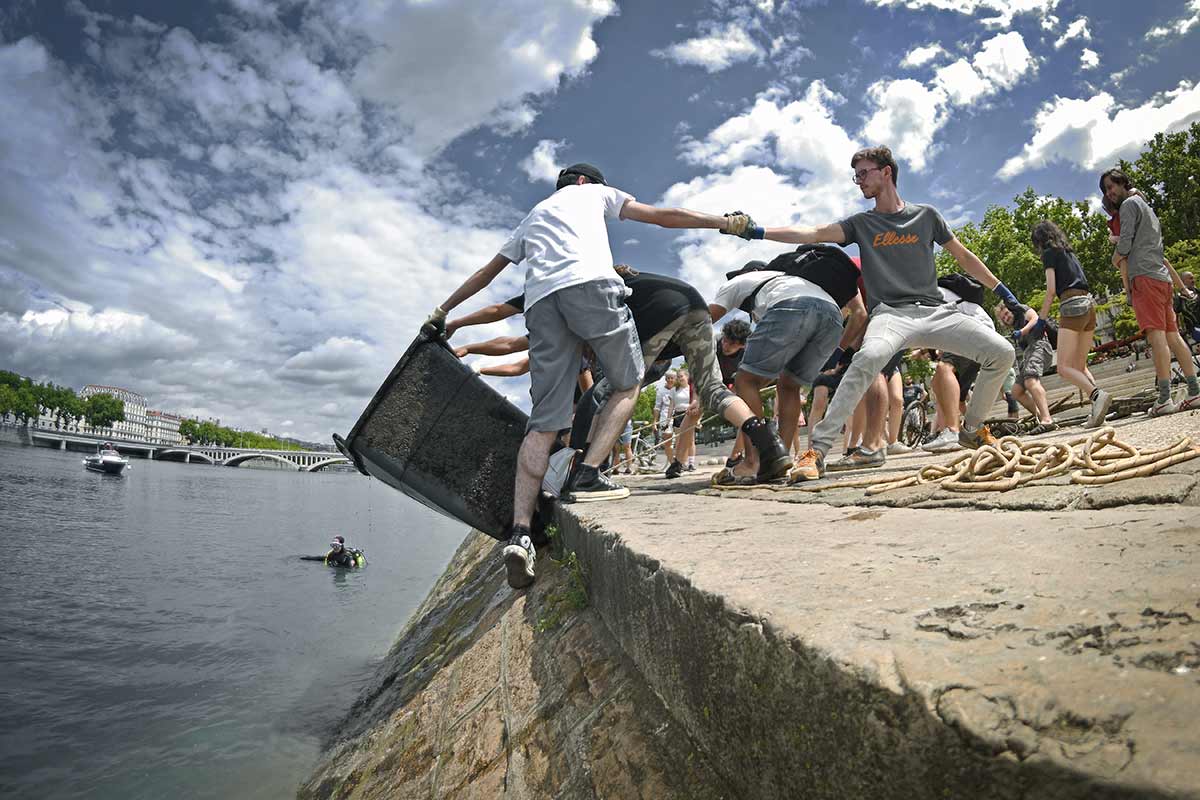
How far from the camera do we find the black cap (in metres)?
3.83

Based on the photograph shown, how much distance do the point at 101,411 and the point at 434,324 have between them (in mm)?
155098

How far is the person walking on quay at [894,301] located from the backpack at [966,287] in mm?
517

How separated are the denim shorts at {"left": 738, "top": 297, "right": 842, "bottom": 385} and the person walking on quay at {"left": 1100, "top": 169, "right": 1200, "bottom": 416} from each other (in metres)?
2.48

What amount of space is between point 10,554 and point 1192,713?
17184 mm

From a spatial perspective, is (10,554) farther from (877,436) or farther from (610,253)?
(877,436)

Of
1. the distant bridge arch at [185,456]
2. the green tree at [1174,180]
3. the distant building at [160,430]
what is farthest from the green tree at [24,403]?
the green tree at [1174,180]

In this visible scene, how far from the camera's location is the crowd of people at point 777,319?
3318 mm

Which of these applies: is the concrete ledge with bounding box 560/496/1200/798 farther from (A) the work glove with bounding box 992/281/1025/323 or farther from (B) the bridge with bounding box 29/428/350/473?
(B) the bridge with bounding box 29/428/350/473

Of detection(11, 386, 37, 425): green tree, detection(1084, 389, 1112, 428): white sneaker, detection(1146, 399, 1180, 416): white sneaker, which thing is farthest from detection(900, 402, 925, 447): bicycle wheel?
detection(11, 386, 37, 425): green tree

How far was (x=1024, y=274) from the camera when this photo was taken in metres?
33.2

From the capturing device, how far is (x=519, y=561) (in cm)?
292

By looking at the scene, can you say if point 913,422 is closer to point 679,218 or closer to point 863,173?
point 863,173

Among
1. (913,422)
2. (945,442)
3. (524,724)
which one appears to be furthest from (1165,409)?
(913,422)

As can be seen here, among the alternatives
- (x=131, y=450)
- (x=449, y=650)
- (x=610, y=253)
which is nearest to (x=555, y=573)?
(x=449, y=650)
